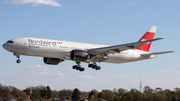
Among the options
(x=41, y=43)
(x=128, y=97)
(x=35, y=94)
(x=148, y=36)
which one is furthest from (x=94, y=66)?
(x=35, y=94)

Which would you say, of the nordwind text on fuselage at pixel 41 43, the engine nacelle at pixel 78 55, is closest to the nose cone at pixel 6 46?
the nordwind text on fuselage at pixel 41 43

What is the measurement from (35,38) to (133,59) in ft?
63.5

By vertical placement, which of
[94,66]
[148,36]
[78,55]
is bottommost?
[94,66]

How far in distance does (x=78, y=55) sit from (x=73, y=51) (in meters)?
1.16

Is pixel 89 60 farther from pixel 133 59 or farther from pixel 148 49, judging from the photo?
pixel 148 49

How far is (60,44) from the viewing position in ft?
139

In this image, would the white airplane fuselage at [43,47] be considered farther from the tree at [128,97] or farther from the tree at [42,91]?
the tree at [42,91]

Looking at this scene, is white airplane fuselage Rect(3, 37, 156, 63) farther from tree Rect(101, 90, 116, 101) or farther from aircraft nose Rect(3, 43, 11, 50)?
tree Rect(101, 90, 116, 101)

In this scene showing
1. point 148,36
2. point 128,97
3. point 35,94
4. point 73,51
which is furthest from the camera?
point 35,94

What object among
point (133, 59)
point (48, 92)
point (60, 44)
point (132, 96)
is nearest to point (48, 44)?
point (60, 44)

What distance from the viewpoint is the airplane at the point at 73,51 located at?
40.3 m

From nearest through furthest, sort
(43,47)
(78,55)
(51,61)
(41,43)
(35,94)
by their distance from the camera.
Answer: (43,47) → (41,43) → (78,55) → (51,61) → (35,94)

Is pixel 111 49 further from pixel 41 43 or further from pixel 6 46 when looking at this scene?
pixel 6 46

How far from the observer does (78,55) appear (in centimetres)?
4184
